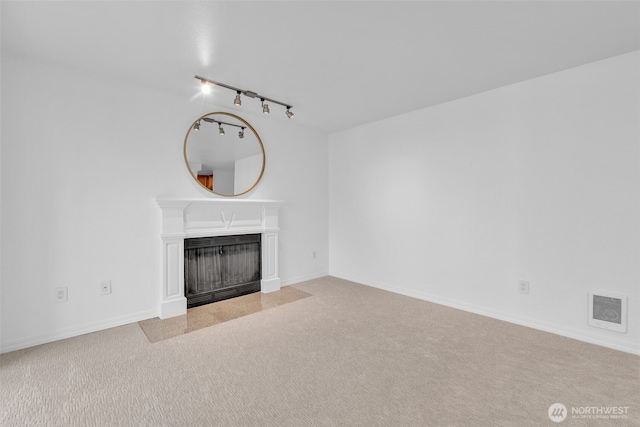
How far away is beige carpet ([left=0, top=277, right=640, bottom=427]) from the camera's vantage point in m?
1.58

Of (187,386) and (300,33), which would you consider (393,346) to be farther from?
(300,33)

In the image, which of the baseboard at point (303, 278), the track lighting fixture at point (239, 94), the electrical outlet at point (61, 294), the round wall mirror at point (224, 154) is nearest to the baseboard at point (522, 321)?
the baseboard at point (303, 278)

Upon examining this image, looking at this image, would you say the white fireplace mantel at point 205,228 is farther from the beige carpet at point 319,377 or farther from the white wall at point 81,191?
the beige carpet at point 319,377

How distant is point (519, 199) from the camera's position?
2830 millimetres

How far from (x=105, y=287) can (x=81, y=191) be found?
914mm

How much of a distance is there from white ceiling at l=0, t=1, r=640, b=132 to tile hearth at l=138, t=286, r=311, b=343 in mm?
2360

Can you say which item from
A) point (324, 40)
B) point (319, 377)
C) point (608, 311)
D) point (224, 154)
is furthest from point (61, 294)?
point (608, 311)

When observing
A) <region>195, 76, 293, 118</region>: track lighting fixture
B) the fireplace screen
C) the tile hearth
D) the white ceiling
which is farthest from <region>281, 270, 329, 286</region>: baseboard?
the white ceiling

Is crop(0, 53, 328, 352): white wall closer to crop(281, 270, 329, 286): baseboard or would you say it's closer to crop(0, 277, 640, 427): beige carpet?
crop(0, 277, 640, 427): beige carpet

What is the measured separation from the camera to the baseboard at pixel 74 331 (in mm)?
2309

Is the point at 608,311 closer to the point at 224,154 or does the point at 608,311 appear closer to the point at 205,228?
the point at 205,228

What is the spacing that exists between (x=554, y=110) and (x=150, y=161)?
12.9 ft

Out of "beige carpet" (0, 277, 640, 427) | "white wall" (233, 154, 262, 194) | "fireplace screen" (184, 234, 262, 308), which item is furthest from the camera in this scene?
"white wall" (233, 154, 262, 194)

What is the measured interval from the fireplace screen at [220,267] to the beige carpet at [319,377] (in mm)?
718
